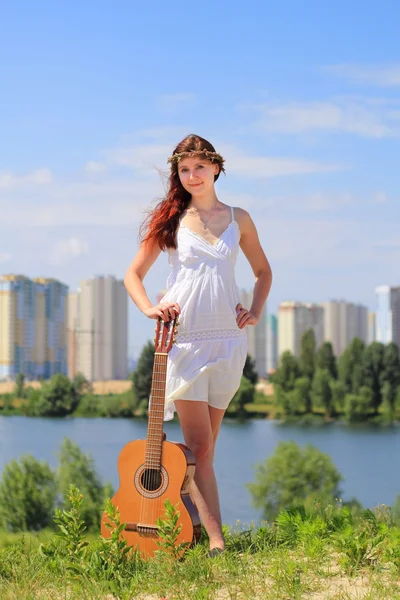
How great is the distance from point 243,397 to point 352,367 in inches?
288

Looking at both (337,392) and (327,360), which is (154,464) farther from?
(327,360)

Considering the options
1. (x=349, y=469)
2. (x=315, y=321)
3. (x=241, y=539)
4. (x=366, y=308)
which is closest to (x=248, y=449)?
(x=349, y=469)

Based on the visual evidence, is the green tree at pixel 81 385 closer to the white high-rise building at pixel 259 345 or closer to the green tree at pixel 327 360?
the white high-rise building at pixel 259 345

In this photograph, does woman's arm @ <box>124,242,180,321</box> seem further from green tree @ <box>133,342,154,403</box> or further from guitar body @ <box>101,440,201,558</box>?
green tree @ <box>133,342,154,403</box>

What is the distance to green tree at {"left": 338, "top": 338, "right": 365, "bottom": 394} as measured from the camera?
180 ft

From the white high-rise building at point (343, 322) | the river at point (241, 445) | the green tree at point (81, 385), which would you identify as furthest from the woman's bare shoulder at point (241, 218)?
the white high-rise building at point (343, 322)

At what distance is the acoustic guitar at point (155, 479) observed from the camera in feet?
10.3

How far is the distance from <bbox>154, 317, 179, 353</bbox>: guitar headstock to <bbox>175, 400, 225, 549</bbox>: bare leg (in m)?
0.22

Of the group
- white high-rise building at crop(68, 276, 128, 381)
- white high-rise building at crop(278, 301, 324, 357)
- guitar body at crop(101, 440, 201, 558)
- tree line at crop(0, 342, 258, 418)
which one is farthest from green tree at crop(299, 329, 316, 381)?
guitar body at crop(101, 440, 201, 558)

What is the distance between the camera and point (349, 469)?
4947 cm

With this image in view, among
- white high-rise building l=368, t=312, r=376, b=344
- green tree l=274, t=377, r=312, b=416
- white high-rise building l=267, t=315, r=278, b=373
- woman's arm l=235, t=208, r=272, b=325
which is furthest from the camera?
white high-rise building l=368, t=312, r=376, b=344

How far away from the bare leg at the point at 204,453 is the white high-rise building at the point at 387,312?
64.6m

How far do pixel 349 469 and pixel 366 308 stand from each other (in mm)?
25593

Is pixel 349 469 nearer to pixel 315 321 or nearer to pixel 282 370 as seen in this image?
pixel 282 370
